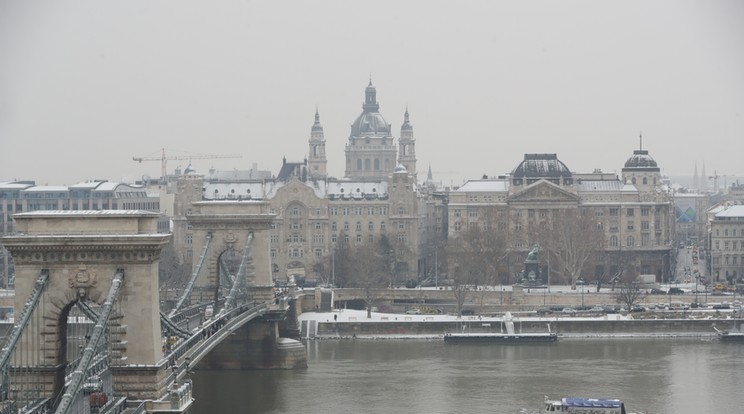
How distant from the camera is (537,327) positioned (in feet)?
202

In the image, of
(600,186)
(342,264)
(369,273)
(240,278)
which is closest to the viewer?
(240,278)

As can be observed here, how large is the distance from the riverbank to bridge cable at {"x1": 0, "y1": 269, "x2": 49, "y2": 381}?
31.9 meters

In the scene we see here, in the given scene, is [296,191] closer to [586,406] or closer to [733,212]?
[733,212]

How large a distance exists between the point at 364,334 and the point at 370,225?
23.4 m

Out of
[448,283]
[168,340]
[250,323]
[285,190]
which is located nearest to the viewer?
[168,340]

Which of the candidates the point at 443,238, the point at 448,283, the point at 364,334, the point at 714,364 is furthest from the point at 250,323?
the point at 443,238

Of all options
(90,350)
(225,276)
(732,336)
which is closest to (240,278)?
(225,276)

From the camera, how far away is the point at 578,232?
78.9 m

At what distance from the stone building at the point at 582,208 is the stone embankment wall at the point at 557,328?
18756mm

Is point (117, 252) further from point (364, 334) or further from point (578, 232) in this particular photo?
point (578, 232)

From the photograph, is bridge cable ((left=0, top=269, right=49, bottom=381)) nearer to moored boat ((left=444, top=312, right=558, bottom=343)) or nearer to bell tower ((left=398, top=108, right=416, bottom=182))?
moored boat ((left=444, top=312, right=558, bottom=343))

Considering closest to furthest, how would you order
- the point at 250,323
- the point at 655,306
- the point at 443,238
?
the point at 250,323, the point at 655,306, the point at 443,238

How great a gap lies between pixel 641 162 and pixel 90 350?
6316 cm

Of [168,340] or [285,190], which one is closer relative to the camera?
[168,340]
